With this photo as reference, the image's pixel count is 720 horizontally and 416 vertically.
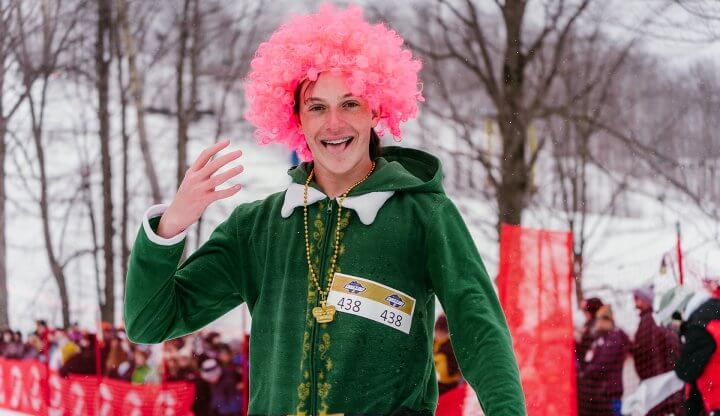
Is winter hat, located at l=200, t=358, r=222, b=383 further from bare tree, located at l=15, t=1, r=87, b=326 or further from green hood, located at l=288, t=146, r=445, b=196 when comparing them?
green hood, located at l=288, t=146, r=445, b=196

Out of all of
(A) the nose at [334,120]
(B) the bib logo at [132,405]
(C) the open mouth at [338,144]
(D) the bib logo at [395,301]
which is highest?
(A) the nose at [334,120]

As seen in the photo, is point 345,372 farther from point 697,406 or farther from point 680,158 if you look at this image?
point 680,158

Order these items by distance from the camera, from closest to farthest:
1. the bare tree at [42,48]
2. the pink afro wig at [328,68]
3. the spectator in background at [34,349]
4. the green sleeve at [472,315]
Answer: the green sleeve at [472,315], the pink afro wig at [328,68], the spectator in background at [34,349], the bare tree at [42,48]

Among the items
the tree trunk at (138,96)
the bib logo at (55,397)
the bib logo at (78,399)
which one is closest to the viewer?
the bib logo at (78,399)

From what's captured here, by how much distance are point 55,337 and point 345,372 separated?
870cm

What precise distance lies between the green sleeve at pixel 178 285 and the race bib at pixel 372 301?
32cm

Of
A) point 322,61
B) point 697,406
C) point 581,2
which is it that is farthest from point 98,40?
point 322,61

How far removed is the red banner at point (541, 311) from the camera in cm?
561

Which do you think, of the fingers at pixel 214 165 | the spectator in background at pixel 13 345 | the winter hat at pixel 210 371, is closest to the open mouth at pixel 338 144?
the fingers at pixel 214 165

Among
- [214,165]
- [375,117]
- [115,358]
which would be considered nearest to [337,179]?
[375,117]

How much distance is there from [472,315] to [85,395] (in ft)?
23.9

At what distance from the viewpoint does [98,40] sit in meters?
11.2

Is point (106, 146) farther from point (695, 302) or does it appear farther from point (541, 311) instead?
point (695, 302)

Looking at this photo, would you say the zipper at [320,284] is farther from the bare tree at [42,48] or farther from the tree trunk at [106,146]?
the bare tree at [42,48]
